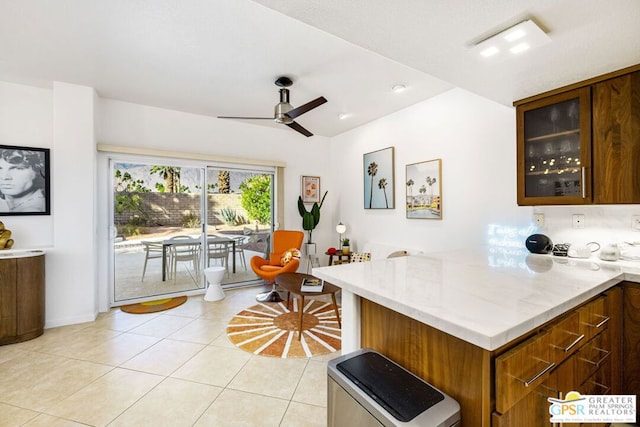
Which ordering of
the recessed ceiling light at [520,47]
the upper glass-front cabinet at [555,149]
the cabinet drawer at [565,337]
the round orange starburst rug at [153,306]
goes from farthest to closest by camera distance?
1. the round orange starburst rug at [153,306]
2. the upper glass-front cabinet at [555,149]
3. the recessed ceiling light at [520,47]
4. the cabinet drawer at [565,337]

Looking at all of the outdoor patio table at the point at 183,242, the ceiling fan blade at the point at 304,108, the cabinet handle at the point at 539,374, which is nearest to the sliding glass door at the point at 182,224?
the outdoor patio table at the point at 183,242

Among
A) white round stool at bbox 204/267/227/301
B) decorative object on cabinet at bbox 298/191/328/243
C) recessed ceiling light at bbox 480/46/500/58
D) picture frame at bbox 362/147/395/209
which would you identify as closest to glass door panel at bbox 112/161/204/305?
white round stool at bbox 204/267/227/301

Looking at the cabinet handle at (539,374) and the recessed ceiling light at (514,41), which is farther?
the recessed ceiling light at (514,41)

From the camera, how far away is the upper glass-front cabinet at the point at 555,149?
1.82 meters

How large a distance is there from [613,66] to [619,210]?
99cm

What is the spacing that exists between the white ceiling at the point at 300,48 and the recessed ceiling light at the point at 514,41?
37 mm

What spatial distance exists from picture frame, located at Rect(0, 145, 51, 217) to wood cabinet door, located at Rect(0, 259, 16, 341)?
707 mm

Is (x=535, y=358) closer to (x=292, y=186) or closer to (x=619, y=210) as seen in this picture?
(x=619, y=210)

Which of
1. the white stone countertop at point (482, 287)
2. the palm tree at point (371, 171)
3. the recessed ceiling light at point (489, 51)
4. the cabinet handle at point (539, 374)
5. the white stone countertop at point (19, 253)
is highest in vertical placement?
the recessed ceiling light at point (489, 51)

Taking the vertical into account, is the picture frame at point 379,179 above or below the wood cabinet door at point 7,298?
above

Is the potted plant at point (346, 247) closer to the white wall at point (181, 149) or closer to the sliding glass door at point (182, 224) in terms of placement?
the white wall at point (181, 149)

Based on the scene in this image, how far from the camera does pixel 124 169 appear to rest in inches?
141

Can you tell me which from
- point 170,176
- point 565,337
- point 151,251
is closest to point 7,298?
point 151,251

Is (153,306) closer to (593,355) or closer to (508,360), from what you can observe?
(508,360)
